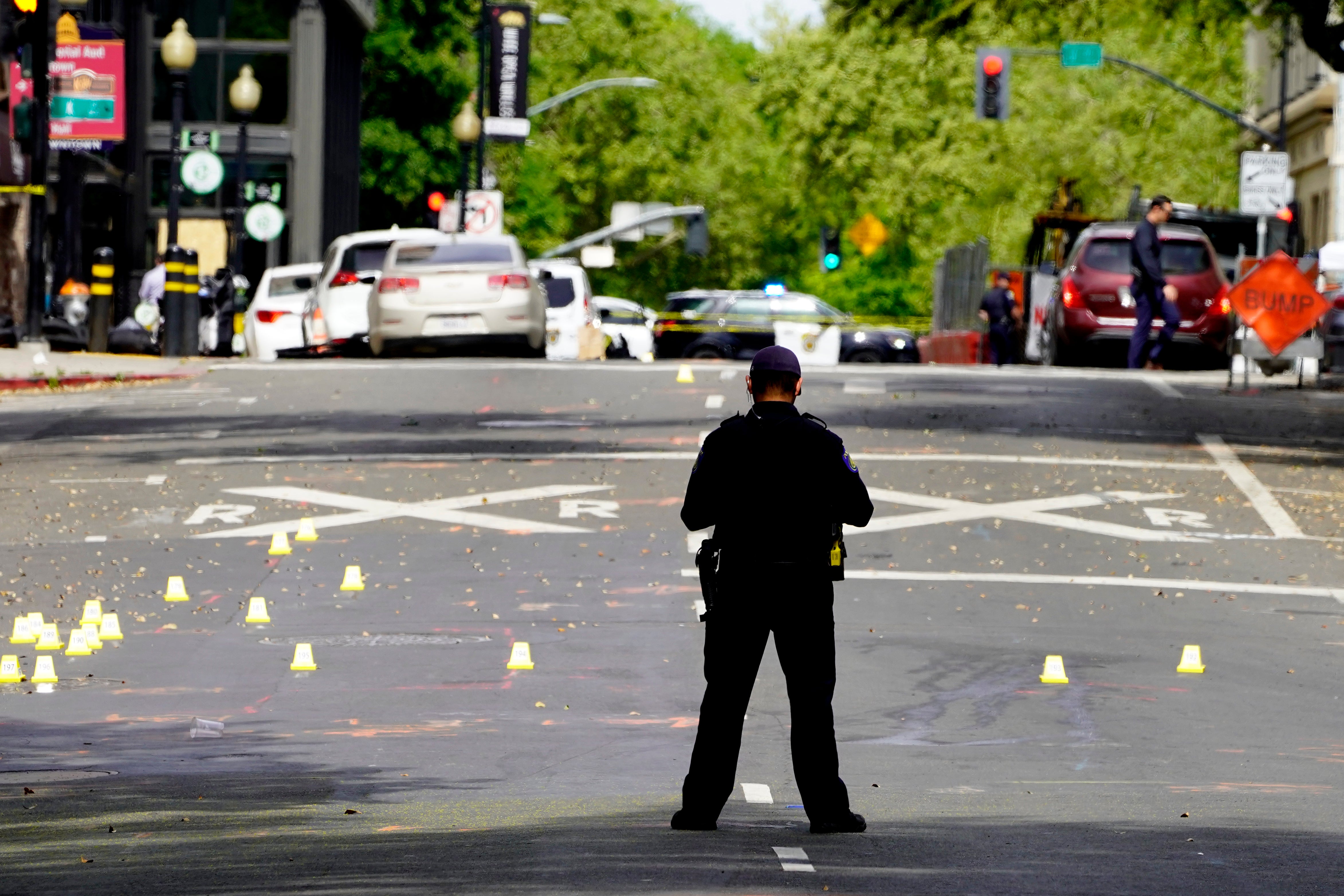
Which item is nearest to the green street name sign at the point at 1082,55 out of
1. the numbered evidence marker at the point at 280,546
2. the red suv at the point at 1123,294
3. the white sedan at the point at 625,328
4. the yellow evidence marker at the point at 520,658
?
the white sedan at the point at 625,328

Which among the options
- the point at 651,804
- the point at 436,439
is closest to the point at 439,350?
the point at 436,439

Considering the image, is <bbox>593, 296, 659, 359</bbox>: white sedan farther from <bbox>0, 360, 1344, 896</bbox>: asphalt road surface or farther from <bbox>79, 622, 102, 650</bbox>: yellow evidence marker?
<bbox>79, 622, 102, 650</bbox>: yellow evidence marker

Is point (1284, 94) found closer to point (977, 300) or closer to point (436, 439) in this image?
point (977, 300)

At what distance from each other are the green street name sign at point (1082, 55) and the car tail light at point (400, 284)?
763 inches

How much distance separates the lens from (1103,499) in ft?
59.4

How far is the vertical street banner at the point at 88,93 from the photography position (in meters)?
36.5

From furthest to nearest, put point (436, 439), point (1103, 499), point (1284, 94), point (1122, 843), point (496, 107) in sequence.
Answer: point (496, 107)
point (1284, 94)
point (436, 439)
point (1103, 499)
point (1122, 843)

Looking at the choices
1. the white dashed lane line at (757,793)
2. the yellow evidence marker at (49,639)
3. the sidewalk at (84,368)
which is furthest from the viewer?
the sidewalk at (84,368)

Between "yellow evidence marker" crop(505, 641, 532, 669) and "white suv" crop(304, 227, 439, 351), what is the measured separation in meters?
19.0

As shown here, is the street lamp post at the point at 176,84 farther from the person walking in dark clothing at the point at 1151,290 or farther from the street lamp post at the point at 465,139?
the street lamp post at the point at 465,139

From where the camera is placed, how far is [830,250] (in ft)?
213

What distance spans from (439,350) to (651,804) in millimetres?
20795

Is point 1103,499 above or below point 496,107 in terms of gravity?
below

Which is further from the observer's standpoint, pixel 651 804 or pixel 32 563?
pixel 32 563
